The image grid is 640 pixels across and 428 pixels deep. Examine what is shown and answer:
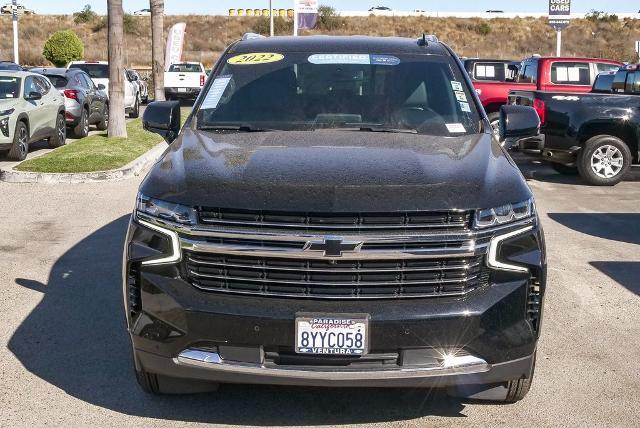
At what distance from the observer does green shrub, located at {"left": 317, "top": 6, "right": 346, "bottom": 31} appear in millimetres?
80688

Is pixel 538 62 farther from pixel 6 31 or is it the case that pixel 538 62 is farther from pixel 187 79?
pixel 6 31

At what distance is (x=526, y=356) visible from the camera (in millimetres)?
4074

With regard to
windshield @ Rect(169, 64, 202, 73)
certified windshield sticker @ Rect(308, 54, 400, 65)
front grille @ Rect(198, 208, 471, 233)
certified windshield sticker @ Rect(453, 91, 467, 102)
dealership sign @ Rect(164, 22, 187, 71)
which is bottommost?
front grille @ Rect(198, 208, 471, 233)

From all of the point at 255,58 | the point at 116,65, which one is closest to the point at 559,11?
the point at 116,65

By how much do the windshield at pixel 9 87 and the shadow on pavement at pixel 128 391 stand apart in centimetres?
984

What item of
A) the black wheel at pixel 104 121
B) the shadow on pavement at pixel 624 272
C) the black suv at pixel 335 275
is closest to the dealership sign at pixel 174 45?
the black wheel at pixel 104 121

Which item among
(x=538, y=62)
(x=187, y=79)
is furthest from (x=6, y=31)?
(x=538, y=62)

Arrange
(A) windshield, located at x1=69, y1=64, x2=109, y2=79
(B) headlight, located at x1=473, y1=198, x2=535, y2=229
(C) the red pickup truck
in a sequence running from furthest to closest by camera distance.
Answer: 1. (A) windshield, located at x1=69, y1=64, x2=109, y2=79
2. (C) the red pickup truck
3. (B) headlight, located at x1=473, y1=198, x2=535, y2=229

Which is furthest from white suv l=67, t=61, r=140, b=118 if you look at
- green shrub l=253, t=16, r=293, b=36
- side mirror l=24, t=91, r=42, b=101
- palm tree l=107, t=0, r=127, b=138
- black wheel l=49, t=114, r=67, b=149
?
green shrub l=253, t=16, r=293, b=36

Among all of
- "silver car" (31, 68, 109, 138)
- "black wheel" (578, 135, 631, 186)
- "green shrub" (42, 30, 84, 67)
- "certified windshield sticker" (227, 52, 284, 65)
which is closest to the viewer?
"certified windshield sticker" (227, 52, 284, 65)

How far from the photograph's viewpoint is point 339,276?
12.8 feet

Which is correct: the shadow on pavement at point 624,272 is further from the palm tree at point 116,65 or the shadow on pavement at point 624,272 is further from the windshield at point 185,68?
the windshield at point 185,68

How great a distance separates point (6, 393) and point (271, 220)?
1926 mm

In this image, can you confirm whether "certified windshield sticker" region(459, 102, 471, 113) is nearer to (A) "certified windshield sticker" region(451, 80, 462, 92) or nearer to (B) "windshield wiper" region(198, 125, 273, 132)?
(A) "certified windshield sticker" region(451, 80, 462, 92)
